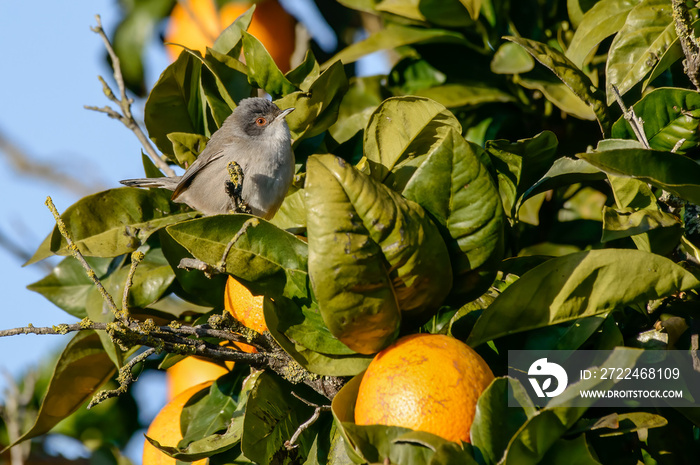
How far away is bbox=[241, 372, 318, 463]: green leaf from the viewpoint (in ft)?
7.25

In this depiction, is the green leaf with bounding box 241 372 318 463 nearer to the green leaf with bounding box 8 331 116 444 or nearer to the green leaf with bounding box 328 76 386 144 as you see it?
the green leaf with bounding box 8 331 116 444

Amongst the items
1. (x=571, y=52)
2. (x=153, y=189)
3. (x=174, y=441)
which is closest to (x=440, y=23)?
(x=571, y=52)

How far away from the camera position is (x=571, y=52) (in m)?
3.02

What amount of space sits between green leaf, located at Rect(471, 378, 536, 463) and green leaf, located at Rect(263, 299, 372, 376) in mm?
502

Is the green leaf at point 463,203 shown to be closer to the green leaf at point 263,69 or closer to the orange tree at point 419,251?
the orange tree at point 419,251

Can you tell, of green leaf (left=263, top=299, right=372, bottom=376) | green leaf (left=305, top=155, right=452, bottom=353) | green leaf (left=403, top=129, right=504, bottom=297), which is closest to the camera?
green leaf (left=305, top=155, right=452, bottom=353)

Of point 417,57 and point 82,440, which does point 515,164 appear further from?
point 82,440

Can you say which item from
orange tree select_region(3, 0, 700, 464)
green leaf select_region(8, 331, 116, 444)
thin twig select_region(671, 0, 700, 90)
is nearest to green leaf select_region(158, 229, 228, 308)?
orange tree select_region(3, 0, 700, 464)

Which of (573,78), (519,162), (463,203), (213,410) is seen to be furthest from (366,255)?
(573,78)

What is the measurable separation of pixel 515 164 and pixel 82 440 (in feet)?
11.5

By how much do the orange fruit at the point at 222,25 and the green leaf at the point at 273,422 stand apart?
2276 mm

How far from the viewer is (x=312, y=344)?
6.96 feet

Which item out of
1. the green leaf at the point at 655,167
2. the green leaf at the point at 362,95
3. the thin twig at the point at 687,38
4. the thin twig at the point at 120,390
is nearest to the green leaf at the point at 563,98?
the thin twig at the point at 687,38

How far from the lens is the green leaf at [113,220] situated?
2.94 meters
